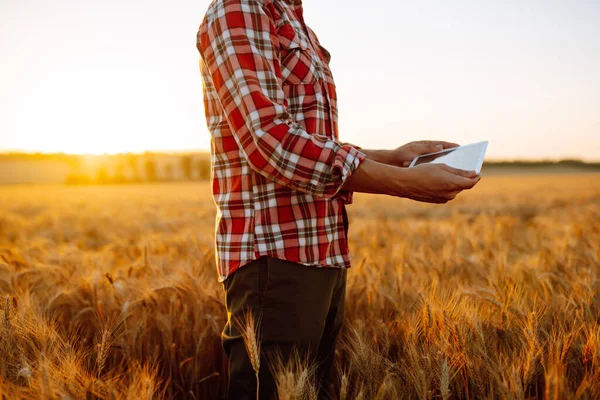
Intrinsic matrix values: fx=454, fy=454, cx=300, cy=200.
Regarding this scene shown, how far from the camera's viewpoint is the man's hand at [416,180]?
1.05m

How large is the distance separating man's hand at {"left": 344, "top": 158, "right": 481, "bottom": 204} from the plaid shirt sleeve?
41 millimetres

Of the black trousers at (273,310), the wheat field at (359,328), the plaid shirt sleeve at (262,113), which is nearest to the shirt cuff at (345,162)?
the plaid shirt sleeve at (262,113)

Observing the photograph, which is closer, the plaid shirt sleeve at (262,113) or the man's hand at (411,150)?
the plaid shirt sleeve at (262,113)

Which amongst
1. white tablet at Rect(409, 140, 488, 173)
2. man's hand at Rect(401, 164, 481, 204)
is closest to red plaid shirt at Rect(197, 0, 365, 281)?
man's hand at Rect(401, 164, 481, 204)

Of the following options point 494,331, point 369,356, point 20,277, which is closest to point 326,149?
point 369,356

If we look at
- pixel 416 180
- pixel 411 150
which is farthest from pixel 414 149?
pixel 416 180

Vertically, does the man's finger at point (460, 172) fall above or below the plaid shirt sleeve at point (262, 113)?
below

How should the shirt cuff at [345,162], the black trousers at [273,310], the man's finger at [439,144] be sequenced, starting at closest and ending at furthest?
the shirt cuff at [345,162] → the black trousers at [273,310] → the man's finger at [439,144]

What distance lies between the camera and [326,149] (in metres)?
1.05

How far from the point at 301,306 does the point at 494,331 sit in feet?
2.22

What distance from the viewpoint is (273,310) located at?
120 centimetres

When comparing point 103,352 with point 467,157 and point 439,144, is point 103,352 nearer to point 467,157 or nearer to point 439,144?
point 467,157

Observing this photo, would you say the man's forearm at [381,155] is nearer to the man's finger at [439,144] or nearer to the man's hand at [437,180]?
the man's finger at [439,144]

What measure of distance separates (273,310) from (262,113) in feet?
1.70
